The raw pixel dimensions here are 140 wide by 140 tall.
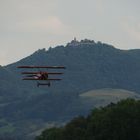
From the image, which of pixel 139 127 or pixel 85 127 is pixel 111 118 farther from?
pixel 85 127

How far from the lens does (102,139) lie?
169500 millimetres

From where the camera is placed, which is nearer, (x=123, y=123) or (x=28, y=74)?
(x=28, y=74)

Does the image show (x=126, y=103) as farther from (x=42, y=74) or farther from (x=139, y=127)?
(x=42, y=74)

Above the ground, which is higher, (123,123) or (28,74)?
(28,74)

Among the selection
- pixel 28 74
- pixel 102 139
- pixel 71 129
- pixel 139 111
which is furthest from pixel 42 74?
pixel 71 129

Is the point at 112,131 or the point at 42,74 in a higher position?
the point at 42,74

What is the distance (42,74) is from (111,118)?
10045 centimetres

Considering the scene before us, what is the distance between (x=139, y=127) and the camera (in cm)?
17375

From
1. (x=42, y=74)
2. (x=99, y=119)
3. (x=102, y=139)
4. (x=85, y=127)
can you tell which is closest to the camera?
(x=42, y=74)

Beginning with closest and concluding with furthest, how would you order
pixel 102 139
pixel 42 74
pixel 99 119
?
1. pixel 42 74
2. pixel 102 139
3. pixel 99 119

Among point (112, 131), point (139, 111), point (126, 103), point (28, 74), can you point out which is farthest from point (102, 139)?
point (28, 74)

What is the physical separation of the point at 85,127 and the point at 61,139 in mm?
7911

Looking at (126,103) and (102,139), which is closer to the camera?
(102,139)

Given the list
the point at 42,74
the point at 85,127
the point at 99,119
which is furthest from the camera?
the point at 85,127
